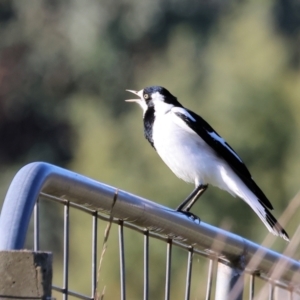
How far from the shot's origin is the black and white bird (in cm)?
554

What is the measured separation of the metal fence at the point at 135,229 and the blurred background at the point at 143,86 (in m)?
10.2

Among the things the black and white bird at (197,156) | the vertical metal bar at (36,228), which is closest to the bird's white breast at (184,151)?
the black and white bird at (197,156)

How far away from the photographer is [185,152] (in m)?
5.56

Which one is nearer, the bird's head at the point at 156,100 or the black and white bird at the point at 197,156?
the black and white bird at the point at 197,156

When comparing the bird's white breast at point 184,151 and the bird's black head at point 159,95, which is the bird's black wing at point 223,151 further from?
the bird's black head at point 159,95

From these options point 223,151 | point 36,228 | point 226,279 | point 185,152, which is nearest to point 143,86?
point 223,151

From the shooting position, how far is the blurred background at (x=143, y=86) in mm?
18062

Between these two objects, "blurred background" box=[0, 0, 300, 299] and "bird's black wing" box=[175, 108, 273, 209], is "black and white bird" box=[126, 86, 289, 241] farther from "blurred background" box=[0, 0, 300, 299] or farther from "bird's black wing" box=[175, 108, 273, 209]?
"blurred background" box=[0, 0, 300, 299]

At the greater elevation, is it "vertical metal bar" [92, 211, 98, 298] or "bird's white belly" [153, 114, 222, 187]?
"vertical metal bar" [92, 211, 98, 298]

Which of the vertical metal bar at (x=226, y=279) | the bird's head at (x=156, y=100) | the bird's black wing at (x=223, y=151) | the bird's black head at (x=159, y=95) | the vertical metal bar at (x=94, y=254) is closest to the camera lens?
the vertical metal bar at (x=94, y=254)

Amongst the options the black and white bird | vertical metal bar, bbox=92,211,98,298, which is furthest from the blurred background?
vertical metal bar, bbox=92,211,98,298

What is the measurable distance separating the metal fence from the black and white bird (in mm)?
2094

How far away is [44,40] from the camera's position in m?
36.2

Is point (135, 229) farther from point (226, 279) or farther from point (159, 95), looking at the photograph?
point (159, 95)
